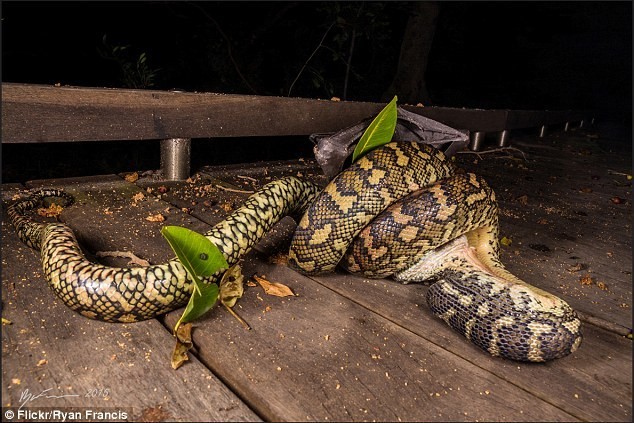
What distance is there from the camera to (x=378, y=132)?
2246mm

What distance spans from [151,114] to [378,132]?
1.58 metres

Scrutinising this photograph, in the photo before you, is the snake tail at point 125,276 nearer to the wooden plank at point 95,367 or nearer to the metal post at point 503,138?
the wooden plank at point 95,367

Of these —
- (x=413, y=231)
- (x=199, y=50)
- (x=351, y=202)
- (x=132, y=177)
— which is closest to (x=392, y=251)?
(x=413, y=231)

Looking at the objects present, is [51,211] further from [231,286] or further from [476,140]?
[476,140]

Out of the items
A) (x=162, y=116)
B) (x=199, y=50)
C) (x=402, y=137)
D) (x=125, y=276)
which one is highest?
(x=199, y=50)

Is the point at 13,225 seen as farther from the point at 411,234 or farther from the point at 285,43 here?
the point at 285,43

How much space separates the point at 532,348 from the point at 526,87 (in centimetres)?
1733

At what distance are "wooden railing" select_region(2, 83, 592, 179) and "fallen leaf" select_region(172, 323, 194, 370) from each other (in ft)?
5.32

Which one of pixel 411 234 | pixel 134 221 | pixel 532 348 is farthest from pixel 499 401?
pixel 134 221
